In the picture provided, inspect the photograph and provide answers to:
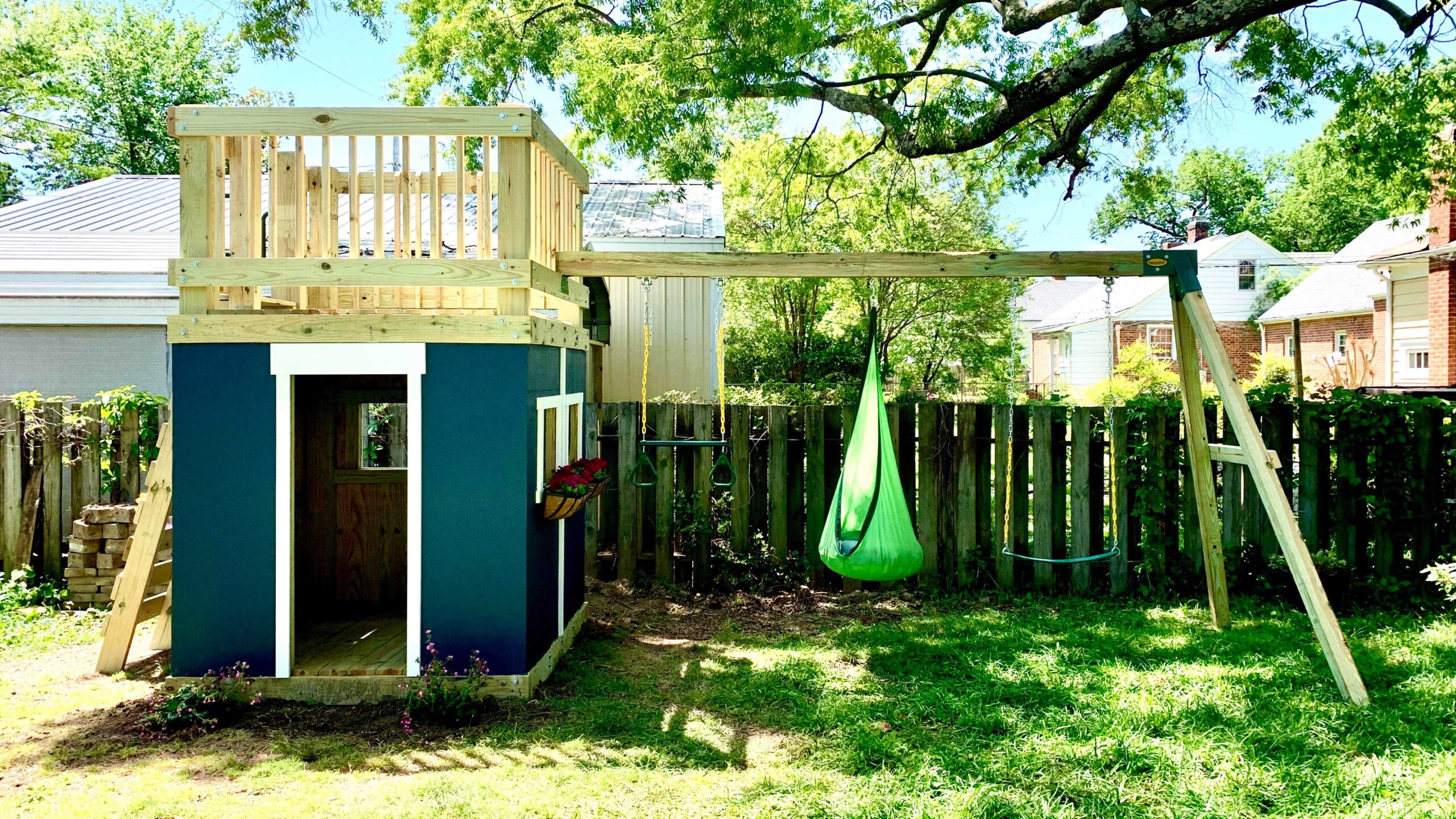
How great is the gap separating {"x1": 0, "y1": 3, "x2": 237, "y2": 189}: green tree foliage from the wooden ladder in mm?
20274

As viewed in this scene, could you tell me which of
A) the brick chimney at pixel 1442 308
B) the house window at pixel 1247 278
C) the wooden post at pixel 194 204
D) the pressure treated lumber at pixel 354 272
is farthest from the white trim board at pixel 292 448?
the house window at pixel 1247 278

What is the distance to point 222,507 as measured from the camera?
4.36m

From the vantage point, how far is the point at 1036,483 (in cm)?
661

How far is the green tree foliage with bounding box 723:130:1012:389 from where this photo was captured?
16.0m

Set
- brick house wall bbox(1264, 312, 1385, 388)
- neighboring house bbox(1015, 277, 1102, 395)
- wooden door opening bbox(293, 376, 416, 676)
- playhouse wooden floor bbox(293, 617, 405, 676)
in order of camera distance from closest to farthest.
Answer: playhouse wooden floor bbox(293, 617, 405, 676) → wooden door opening bbox(293, 376, 416, 676) → brick house wall bbox(1264, 312, 1385, 388) → neighboring house bbox(1015, 277, 1102, 395)

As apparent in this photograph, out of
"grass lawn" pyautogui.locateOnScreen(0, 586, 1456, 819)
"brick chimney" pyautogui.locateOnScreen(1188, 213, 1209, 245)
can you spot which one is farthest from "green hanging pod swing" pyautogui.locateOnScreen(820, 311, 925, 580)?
"brick chimney" pyautogui.locateOnScreen(1188, 213, 1209, 245)

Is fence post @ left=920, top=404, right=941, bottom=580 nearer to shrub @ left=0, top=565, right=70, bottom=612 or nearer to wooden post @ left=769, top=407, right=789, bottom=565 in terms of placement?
wooden post @ left=769, top=407, right=789, bottom=565

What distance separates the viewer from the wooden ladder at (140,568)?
489 centimetres

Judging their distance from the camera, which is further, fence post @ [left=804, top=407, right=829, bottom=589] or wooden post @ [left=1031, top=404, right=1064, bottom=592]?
fence post @ [left=804, top=407, right=829, bottom=589]

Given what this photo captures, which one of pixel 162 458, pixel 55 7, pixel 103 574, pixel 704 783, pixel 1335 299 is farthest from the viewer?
pixel 55 7

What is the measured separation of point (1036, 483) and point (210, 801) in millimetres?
5257

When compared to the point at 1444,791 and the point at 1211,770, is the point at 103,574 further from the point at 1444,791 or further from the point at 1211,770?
the point at 1444,791

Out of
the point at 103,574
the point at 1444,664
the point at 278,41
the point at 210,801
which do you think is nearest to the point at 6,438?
the point at 103,574

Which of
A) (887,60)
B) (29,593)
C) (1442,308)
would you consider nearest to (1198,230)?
(1442,308)
